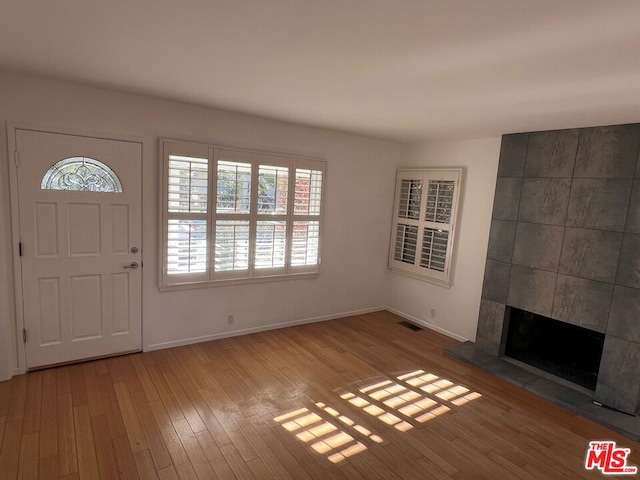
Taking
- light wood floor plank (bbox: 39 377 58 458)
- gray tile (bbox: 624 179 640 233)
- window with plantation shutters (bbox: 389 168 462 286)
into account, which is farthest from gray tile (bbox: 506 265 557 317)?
light wood floor plank (bbox: 39 377 58 458)

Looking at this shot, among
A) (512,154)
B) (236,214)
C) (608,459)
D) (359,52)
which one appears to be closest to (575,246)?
(512,154)

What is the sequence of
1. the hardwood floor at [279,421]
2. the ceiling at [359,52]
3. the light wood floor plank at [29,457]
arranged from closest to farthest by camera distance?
1. the ceiling at [359,52]
2. the light wood floor plank at [29,457]
3. the hardwood floor at [279,421]

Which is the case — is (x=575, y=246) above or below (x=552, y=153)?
below

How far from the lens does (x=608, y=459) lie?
250 cm

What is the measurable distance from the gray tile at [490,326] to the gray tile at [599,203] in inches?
44.7

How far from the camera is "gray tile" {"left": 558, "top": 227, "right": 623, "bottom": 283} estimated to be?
9.87 ft

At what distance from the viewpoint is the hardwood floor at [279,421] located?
2.22 m

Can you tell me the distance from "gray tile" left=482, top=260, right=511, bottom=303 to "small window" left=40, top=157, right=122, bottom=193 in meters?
3.76

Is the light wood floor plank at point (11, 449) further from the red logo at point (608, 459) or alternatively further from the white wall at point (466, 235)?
the white wall at point (466, 235)

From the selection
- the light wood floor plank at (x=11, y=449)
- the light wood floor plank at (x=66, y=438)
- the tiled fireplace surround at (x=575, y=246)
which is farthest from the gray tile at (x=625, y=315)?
the light wood floor plank at (x=11, y=449)

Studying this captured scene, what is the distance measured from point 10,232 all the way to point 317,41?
2.82m

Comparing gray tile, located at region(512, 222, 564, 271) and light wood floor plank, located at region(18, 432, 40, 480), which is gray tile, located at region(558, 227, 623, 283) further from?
light wood floor plank, located at region(18, 432, 40, 480)

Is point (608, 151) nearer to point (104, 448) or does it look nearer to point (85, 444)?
point (104, 448)

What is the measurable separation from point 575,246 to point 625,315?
660 millimetres
